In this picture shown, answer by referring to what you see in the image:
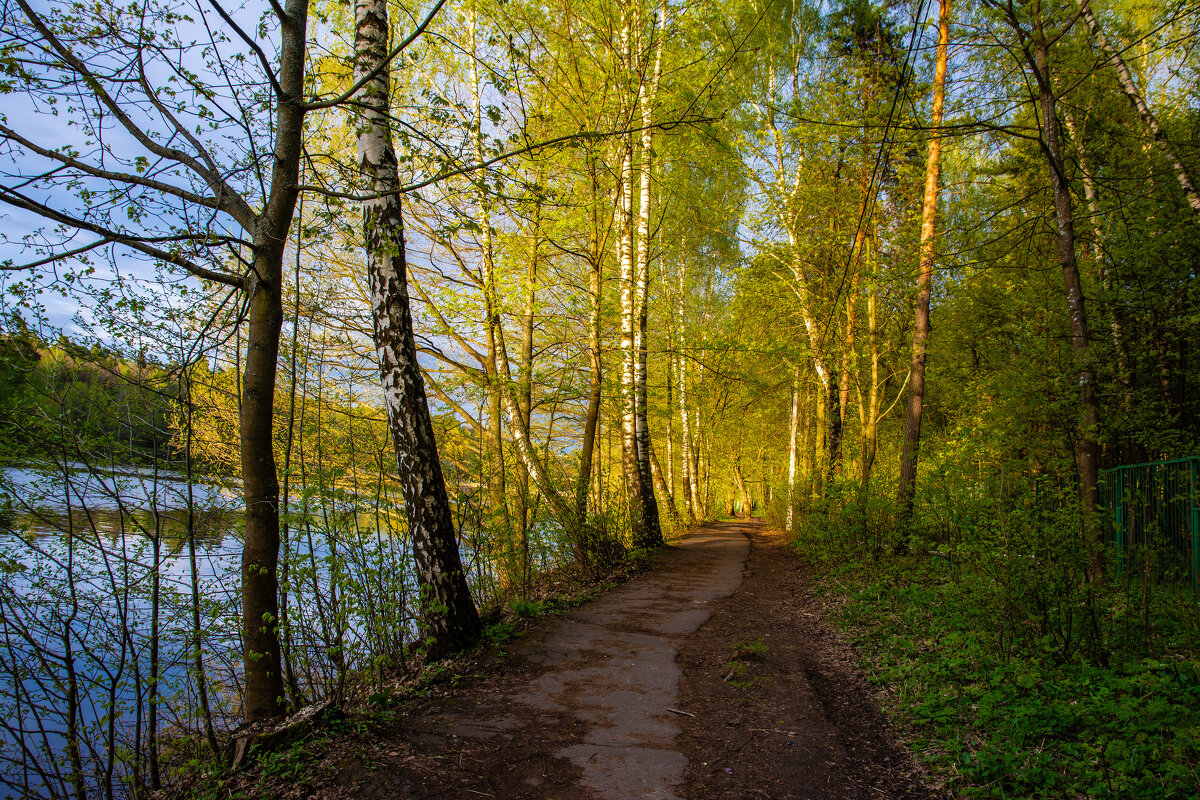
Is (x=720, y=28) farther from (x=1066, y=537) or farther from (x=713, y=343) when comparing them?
(x=1066, y=537)

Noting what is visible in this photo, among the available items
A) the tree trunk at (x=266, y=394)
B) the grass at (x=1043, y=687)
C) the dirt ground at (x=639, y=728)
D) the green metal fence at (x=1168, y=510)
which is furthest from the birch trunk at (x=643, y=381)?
the tree trunk at (x=266, y=394)

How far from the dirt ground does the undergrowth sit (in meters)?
0.34

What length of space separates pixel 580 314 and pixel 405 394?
5206mm

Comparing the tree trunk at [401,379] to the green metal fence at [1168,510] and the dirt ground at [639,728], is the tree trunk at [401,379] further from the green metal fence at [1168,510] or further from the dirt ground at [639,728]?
the green metal fence at [1168,510]

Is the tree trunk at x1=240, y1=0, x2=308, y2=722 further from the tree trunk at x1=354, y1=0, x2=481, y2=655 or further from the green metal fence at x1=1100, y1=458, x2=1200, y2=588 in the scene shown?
the green metal fence at x1=1100, y1=458, x2=1200, y2=588

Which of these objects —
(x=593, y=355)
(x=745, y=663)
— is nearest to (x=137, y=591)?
(x=745, y=663)

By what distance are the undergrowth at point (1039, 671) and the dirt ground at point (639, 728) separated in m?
0.34

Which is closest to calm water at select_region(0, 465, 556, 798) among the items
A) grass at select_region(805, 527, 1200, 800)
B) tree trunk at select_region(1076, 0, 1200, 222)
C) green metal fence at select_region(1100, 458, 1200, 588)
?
grass at select_region(805, 527, 1200, 800)

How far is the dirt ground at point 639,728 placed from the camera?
2.90m

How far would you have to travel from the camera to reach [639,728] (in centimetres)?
358

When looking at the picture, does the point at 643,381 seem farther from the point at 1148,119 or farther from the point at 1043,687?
the point at 1148,119

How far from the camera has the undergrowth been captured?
2.65m

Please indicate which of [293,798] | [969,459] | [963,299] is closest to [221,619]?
[293,798]

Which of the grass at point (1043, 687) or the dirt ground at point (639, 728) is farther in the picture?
the dirt ground at point (639, 728)
